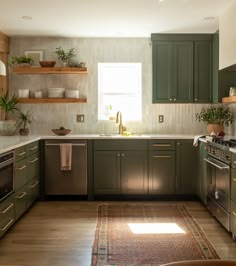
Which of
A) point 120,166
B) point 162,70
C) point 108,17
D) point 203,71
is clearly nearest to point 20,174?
point 120,166

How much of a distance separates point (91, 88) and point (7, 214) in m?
2.66

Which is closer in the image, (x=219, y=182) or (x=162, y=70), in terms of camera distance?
(x=219, y=182)

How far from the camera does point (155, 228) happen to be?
393 centimetres

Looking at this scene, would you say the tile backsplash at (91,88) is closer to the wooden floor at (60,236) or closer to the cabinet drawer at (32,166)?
the cabinet drawer at (32,166)

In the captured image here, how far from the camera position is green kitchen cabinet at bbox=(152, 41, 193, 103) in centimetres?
546

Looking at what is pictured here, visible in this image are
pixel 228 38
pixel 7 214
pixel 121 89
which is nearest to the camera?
pixel 7 214

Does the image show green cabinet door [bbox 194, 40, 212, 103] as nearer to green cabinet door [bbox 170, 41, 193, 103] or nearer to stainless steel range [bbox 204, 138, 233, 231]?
green cabinet door [bbox 170, 41, 193, 103]

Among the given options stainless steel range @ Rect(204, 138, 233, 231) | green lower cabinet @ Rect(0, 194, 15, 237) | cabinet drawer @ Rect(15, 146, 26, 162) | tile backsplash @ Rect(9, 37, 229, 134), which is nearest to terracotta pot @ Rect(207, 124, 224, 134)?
tile backsplash @ Rect(9, 37, 229, 134)

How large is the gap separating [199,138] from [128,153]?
986mm

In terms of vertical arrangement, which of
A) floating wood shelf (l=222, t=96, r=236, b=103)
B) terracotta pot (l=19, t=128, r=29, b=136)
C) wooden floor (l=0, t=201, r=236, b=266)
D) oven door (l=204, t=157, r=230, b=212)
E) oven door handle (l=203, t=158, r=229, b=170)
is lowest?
wooden floor (l=0, t=201, r=236, b=266)

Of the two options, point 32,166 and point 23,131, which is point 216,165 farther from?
point 23,131

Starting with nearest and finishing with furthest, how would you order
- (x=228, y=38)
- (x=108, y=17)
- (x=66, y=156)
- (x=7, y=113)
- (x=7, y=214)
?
1. (x=7, y=214)
2. (x=228, y=38)
3. (x=108, y=17)
4. (x=66, y=156)
5. (x=7, y=113)

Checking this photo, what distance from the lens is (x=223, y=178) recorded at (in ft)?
12.3

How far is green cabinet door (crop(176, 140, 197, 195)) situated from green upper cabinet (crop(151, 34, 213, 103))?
768mm
